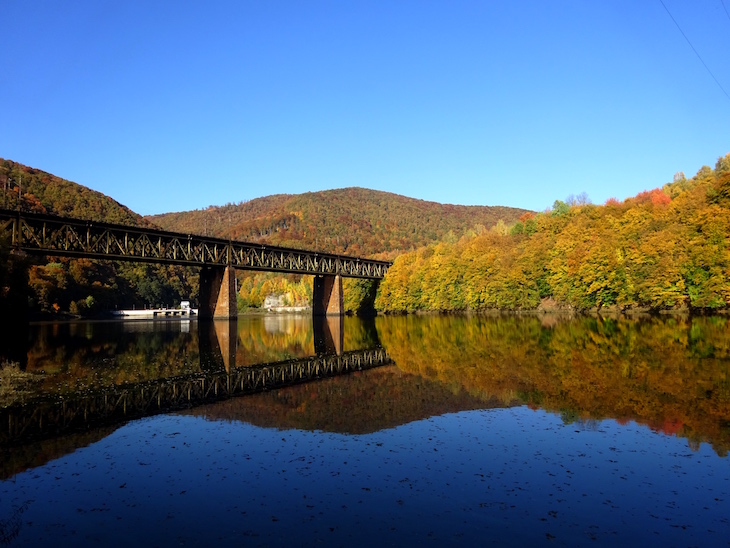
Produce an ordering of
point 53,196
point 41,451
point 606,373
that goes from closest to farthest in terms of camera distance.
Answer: point 41,451 → point 606,373 → point 53,196

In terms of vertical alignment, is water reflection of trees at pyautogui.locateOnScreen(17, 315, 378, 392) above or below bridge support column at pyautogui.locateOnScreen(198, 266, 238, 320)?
below

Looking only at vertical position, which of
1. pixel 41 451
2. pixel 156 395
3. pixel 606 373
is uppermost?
pixel 606 373

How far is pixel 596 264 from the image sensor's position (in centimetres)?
7625

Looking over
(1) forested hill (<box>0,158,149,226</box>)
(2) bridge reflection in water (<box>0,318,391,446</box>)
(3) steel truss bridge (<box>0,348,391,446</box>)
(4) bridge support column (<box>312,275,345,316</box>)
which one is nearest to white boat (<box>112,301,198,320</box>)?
(1) forested hill (<box>0,158,149,226</box>)

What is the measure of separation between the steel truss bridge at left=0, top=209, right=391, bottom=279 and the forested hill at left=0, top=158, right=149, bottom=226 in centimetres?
6417

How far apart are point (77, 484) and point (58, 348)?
1242 inches

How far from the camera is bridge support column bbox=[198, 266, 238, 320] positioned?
3181 inches

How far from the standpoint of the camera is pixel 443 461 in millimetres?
11289

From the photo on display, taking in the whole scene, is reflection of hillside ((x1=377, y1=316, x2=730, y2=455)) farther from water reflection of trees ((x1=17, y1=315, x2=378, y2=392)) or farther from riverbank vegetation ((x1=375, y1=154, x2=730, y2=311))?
riverbank vegetation ((x1=375, y1=154, x2=730, y2=311))

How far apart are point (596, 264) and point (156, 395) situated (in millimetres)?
71662

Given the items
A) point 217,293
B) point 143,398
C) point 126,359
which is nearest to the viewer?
point 143,398

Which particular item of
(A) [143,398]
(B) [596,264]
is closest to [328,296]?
(B) [596,264]

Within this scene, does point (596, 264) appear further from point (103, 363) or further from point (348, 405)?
point (103, 363)

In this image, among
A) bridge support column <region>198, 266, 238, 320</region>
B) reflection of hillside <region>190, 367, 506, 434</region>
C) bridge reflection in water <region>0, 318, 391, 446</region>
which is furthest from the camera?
bridge support column <region>198, 266, 238, 320</region>
